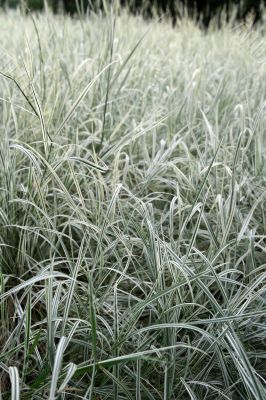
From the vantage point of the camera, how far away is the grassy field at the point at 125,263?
939 mm

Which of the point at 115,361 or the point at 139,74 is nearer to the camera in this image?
the point at 115,361

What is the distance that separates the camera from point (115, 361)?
32.4 inches

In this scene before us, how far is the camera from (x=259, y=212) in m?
1.42

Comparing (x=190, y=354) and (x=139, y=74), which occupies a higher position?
(x=139, y=74)

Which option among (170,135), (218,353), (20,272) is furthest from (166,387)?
(170,135)

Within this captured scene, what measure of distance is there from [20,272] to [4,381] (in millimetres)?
272

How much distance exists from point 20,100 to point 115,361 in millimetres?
1170

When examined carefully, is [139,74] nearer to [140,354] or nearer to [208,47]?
[208,47]

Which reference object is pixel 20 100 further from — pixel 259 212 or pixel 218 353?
pixel 218 353

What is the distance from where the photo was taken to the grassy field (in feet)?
3.08

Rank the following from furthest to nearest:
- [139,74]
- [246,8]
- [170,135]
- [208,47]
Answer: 1. [246,8]
2. [208,47]
3. [139,74]
4. [170,135]

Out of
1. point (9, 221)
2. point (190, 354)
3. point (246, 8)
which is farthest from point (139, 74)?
point (246, 8)

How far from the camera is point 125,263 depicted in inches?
51.6

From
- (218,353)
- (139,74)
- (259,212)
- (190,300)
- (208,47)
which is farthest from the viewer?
(208,47)
